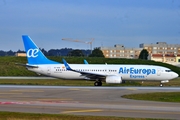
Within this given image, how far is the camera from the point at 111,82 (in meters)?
48.1

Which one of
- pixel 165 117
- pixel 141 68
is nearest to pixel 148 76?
pixel 141 68

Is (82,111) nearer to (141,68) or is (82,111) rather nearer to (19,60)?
(141,68)

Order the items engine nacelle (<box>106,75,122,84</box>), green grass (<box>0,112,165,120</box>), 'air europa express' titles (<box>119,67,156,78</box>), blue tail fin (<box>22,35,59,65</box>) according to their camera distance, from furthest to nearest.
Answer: blue tail fin (<box>22,35,59,65</box>), 'air europa express' titles (<box>119,67,156,78</box>), engine nacelle (<box>106,75,122,84</box>), green grass (<box>0,112,165,120</box>)

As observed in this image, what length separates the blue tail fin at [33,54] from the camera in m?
53.5

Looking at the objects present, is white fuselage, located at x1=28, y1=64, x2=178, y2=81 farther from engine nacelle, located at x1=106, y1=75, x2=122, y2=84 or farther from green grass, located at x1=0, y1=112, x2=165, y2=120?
green grass, located at x1=0, y1=112, x2=165, y2=120

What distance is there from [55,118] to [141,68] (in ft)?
107

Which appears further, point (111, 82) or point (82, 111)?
point (111, 82)

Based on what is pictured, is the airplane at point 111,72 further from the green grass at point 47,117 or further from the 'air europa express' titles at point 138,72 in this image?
the green grass at point 47,117

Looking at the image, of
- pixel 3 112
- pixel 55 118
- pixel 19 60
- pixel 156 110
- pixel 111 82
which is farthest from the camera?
pixel 19 60

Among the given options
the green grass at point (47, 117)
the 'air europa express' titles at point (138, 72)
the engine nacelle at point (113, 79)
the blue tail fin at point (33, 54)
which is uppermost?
the blue tail fin at point (33, 54)

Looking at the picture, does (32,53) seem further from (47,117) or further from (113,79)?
(47,117)

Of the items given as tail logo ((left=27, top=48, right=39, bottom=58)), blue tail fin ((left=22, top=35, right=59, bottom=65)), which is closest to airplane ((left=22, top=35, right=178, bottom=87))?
blue tail fin ((left=22, top=35, right=59, bottom=65))

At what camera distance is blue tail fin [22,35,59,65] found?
53531 mm

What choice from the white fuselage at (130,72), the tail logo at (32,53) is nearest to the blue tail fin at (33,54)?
the tail logo at (32,53)
